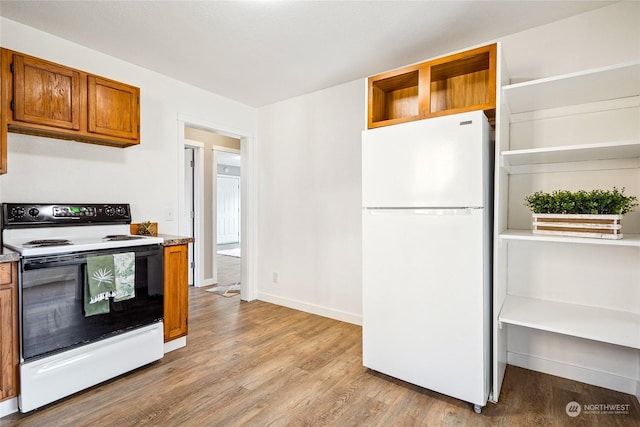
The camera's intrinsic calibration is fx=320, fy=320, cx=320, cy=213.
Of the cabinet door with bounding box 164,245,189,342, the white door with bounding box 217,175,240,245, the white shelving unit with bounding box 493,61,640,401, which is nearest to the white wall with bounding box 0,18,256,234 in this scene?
the cabinet door with bounding box 164,245,189,342

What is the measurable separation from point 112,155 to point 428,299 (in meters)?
2.69

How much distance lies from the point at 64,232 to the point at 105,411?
129cm

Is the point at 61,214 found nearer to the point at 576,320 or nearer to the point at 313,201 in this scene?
the point at 313,201

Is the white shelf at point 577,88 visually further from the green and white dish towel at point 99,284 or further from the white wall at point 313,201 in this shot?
the green and white dish towel at point 99,284

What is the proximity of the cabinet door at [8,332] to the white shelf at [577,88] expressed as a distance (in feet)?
9.79

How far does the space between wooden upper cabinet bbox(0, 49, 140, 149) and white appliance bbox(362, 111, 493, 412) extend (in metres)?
1.88

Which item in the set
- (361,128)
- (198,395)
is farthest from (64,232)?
(361,128)

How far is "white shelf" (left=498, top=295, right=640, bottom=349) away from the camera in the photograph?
1.67m

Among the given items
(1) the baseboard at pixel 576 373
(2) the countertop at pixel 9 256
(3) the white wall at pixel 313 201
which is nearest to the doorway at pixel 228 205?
(3) the white wall at pixel 313 201

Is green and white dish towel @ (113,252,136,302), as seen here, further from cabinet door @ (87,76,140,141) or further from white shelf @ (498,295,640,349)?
white shelf @ (498,295,640,349)

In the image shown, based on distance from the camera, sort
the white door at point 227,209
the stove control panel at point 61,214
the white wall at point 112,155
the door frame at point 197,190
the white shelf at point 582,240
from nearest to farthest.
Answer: the white shelf at point 582,240 < the stove control panel at point 61,214 < the white wall at point 112,155 < the door frame at point 197,190 < the white door at point 227,209

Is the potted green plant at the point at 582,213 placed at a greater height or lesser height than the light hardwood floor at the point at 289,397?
greater

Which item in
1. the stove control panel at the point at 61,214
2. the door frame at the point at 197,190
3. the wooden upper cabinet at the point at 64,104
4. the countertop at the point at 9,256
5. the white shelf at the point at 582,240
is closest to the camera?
the white shelf at the point at 582,240

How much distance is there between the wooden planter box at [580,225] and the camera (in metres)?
1.67
